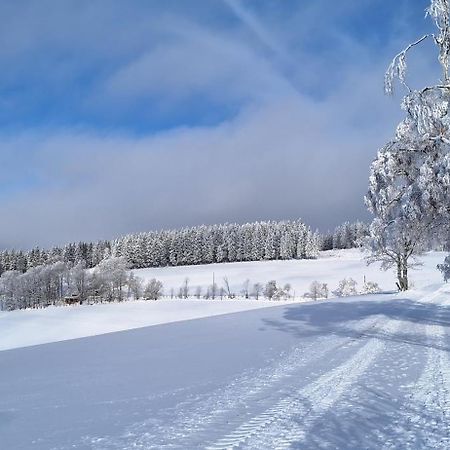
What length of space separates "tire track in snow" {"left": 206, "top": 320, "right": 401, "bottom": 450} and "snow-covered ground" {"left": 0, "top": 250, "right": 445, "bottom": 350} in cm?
2048

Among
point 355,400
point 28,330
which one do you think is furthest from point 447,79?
point 28,330

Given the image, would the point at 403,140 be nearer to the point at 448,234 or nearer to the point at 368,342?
the point at 448,234

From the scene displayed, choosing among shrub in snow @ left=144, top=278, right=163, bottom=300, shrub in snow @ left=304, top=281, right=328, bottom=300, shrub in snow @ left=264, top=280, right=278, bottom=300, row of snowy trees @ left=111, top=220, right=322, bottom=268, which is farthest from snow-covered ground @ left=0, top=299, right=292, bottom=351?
row of snowy trees @ left=111, top=220, right=322, bottom=268

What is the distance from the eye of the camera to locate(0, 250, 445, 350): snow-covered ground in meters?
33.3

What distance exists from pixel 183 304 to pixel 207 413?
43.7 m

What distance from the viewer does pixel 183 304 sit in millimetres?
49469

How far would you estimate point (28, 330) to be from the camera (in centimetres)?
3416

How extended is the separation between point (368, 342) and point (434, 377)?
4704mm

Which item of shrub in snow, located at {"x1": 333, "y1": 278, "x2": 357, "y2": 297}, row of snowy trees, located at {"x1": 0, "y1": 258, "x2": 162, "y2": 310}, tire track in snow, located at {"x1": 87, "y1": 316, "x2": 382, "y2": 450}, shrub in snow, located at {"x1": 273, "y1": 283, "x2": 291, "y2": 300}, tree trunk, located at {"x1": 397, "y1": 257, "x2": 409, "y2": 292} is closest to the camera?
tire track in snow, located at {"x1": 87, "y1": 316, "x2": 382, "y2": 450}

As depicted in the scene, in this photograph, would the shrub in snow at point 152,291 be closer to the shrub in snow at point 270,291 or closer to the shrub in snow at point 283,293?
the shrub in snow at point 270,291

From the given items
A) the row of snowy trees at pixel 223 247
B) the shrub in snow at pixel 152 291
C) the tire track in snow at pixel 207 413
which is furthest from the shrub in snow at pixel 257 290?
the tire track in snow at pixel 207 413

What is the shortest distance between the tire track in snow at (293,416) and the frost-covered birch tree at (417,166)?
22.4ft

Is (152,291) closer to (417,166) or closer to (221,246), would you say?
(221,246)

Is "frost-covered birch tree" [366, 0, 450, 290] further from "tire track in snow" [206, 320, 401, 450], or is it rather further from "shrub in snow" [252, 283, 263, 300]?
"shrub in snow" [252, 283, 263, 300]
